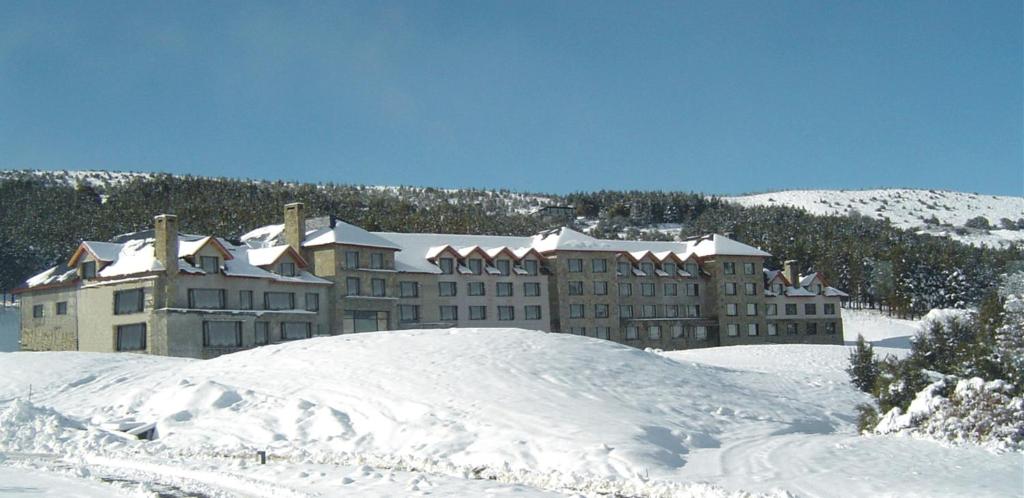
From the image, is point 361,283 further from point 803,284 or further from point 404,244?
point 803,284

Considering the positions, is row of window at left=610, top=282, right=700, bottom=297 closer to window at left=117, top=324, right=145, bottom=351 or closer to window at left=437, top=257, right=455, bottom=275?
window at left=437, top=257, right=455, bottom=275

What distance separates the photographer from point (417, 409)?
2633cm

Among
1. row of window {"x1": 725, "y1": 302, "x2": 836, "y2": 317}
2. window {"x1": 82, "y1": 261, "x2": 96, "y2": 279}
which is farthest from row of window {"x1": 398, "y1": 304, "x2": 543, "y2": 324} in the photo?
window {"x1": 82, "y1": 261, "x2": 96, "y2": 279}

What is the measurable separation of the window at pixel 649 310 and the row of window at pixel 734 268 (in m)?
7.19

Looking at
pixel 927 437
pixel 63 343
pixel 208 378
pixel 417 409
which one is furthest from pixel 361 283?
pixel 927 437

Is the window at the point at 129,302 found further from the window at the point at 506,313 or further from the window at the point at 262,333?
the window at the point at 506,313

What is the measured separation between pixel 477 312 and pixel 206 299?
21738 mm

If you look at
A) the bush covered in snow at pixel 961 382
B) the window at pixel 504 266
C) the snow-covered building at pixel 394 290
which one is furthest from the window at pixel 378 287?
the bush covered in snow at pixel 961 382

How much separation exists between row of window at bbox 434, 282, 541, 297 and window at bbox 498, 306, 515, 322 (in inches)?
37.1

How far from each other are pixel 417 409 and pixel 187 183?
151302 mm

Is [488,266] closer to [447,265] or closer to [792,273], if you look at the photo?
[447,265]

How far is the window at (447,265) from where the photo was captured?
67188 mm

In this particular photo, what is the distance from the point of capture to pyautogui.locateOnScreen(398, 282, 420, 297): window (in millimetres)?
64625

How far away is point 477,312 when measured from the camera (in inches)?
2672
